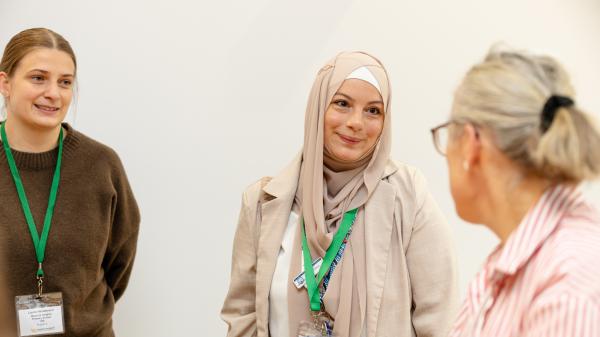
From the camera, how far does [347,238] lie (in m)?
2.45

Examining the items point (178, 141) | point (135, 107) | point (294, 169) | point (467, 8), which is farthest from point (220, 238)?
point (467, 8)

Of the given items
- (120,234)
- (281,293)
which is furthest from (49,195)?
(281,293)

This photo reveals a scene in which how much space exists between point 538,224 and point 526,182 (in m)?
0.09

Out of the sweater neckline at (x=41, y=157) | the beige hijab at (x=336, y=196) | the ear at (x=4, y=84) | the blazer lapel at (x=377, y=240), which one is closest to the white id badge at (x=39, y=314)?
the sweater neckline at (x=41, y=157)

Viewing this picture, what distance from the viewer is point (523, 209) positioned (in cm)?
141

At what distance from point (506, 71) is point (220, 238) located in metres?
2.37

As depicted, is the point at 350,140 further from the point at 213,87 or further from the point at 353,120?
the point at 213,87

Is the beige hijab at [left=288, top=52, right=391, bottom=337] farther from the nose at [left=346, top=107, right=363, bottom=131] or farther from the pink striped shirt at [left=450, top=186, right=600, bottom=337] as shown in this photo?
the pink striped shirt at [left=450, top=186, right=600, bottom=337]

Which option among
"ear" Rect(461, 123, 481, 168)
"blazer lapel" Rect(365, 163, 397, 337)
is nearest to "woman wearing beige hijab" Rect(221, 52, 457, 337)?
"blazer lapel" Rect(365, 163, 397, 337)

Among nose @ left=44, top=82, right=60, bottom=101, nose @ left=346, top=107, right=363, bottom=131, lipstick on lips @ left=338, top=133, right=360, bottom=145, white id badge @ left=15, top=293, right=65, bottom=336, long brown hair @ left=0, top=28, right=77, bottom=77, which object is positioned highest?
long brown hair @ left=0, top=28, right=77, bottom=77

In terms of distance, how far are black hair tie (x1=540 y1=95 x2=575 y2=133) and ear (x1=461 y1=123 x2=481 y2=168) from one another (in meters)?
0.13

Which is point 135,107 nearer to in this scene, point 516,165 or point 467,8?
point 467,8

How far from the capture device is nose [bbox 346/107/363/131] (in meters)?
2.41

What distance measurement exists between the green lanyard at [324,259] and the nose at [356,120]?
293 mm
